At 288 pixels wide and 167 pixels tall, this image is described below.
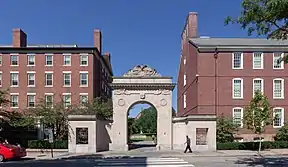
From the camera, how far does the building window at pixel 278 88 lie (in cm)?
4212

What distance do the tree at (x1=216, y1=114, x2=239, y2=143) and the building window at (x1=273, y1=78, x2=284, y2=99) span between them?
26.6 ft

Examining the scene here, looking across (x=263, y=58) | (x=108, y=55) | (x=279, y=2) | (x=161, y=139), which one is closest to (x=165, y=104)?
(x=161, y=139)

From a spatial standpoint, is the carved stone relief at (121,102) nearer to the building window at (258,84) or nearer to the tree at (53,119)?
the tree at (53,119)

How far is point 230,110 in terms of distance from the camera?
137 ft

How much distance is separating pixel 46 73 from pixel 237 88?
25286 mm

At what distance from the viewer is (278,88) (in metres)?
42.3

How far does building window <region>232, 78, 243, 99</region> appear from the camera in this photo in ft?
139

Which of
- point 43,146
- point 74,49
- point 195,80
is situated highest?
point 74,49

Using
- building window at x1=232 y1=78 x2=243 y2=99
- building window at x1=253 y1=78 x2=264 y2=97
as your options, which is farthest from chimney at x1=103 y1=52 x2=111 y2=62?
building window at x1=253 y1=78 x2=264 y2=97

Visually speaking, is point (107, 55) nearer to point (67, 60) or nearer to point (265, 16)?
point (67, 60)

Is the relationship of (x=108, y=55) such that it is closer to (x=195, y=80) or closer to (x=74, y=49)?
(x=74, y=49)

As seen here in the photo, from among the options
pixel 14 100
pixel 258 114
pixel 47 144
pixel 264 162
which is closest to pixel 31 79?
pixel 14 100

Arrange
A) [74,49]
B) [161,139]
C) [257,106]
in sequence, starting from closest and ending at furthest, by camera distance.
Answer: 1. [257,106]
2. [161,139]
3. [74,49]

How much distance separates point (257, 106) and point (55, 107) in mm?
19605
